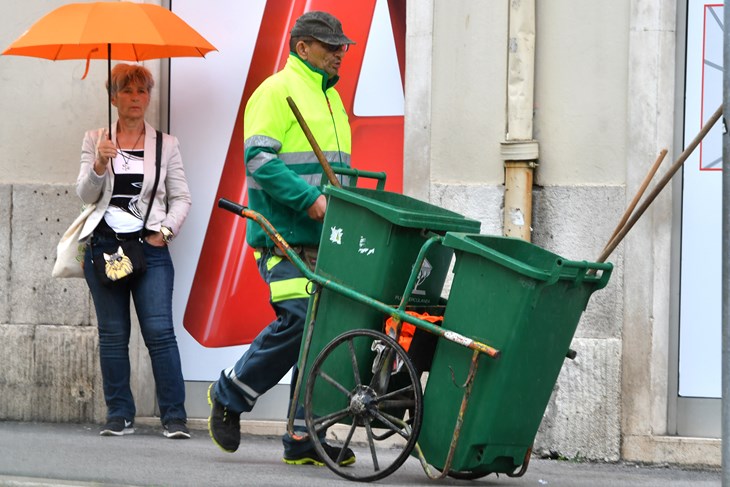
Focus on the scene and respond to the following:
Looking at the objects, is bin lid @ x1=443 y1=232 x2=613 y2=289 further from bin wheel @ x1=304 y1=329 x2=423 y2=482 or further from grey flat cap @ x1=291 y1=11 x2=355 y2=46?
grey flat cap @ x1=291 y1=11 x2=355 y2=46

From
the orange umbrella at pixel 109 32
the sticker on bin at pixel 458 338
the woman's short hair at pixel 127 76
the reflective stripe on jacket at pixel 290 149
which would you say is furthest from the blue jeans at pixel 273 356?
the woman's short hair at pixel 127 76

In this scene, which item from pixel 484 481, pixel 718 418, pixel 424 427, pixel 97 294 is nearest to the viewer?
pixel 424 427

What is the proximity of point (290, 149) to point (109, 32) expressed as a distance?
1553 millimetres

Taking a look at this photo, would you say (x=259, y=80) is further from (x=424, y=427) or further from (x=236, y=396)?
(x=424, y=427)

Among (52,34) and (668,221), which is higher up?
(52,34)

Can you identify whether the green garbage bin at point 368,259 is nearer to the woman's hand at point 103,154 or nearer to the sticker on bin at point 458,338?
the sticker on bin at point 458,338

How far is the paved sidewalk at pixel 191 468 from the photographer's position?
5.58 metres

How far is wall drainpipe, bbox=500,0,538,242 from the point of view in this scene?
23.1 ft

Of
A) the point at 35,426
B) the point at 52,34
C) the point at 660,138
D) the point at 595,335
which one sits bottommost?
the point at 35,426

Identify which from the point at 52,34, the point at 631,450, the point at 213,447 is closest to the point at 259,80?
the point at 52,34

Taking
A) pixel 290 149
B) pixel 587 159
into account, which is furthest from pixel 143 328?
pixel 587 159

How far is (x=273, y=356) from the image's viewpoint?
5.91 meters

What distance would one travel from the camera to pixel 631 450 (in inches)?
271

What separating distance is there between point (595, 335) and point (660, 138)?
107 cm
